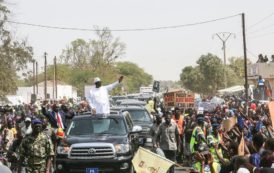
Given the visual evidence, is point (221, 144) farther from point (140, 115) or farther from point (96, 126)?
point (140, 115)

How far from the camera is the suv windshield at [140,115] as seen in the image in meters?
21.4

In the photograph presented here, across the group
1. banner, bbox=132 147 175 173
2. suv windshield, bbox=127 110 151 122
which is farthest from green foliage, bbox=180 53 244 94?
banner, bbox=132 147 175 173

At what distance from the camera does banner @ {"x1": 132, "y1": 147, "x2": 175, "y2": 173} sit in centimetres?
877

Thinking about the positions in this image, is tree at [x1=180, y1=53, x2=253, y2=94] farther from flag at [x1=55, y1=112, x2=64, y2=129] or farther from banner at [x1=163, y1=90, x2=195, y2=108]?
flag at [x1=55, y1=112, x2=64, y2=129]

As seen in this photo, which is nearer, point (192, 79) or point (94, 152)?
point (94, 152)

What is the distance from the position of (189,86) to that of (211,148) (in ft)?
297

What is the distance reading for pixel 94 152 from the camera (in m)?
13.8

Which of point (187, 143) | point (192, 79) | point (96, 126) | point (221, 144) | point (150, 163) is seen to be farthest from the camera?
point (192, 79)

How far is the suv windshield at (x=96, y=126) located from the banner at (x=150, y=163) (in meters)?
5.59

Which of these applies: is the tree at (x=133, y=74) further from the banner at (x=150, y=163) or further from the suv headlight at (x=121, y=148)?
the banner at (x=150, y=163)

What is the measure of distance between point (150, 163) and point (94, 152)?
5.06 meters

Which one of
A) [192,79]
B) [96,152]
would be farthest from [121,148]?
[192,79]

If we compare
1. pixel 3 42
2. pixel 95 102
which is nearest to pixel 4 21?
pixel 3 42

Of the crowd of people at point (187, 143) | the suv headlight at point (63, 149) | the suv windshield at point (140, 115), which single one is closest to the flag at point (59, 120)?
the crowd of people at point (187, 143)
